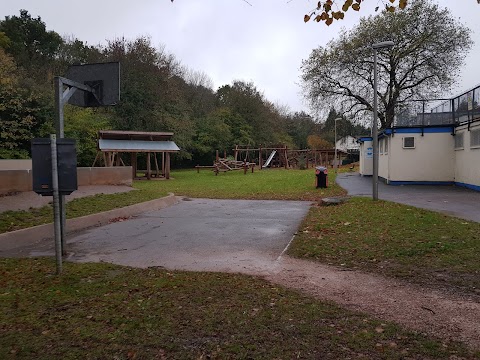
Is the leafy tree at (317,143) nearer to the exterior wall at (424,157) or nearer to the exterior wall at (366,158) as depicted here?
the exterior wall at (366,158)

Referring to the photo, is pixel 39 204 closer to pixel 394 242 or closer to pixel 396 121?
pixel 394 242

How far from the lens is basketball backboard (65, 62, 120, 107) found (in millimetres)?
7352

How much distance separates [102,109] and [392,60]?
82.5 ft

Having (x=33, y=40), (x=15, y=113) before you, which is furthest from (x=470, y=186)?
(x=33, y=40)

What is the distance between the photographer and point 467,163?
18875mm

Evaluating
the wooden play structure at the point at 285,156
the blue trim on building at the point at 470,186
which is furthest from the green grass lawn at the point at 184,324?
the wooden play structure at the point at 285,156

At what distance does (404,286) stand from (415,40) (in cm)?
3162

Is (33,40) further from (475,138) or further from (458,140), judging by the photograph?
(475,138)

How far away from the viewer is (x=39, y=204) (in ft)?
38.9

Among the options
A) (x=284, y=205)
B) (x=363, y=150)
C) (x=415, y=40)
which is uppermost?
(x=415, y=40)

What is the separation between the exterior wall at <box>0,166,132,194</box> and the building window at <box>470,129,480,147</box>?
15.7m

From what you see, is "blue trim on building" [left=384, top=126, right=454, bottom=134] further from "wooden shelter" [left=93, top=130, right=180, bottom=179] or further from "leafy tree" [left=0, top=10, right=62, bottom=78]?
"leafy tree" [left=0, top=10, right=62, bottom=78]

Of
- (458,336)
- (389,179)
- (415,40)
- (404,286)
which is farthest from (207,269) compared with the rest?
(415,40)

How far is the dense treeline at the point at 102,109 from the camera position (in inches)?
1050
